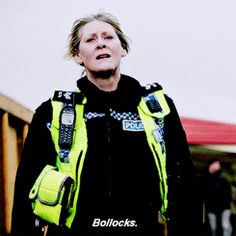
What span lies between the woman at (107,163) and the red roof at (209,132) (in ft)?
10.5

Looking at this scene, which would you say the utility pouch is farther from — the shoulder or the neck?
the neck

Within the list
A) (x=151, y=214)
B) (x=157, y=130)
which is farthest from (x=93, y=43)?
(x=151, y=214)

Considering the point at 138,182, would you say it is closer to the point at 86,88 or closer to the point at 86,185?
the point at 86,185

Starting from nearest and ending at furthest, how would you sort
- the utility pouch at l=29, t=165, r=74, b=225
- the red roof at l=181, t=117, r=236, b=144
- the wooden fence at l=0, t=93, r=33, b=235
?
the utility pouch at l=29, t=165, r=74, b=225
the wooden fence at l=0, t=93, r=33, b=235
the red roof at l=181, t=117, r=236, b=144

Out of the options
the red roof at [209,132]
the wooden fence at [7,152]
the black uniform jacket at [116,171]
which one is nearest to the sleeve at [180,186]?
the black uniform jacket at [116,171]

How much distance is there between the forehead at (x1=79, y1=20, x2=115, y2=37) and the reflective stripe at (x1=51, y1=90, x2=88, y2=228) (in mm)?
174

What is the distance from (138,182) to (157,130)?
112 mm

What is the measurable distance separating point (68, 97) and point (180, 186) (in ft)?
0.94

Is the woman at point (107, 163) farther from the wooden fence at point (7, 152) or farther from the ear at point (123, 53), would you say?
the wooden fence at point (7, 152)

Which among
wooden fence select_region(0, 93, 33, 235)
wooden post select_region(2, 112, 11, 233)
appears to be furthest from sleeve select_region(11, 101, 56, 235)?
wooden post select_region(2, 112, 11, 233)

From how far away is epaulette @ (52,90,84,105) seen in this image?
1021 mm

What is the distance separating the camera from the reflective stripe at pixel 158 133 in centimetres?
99

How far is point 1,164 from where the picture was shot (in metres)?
2.68
